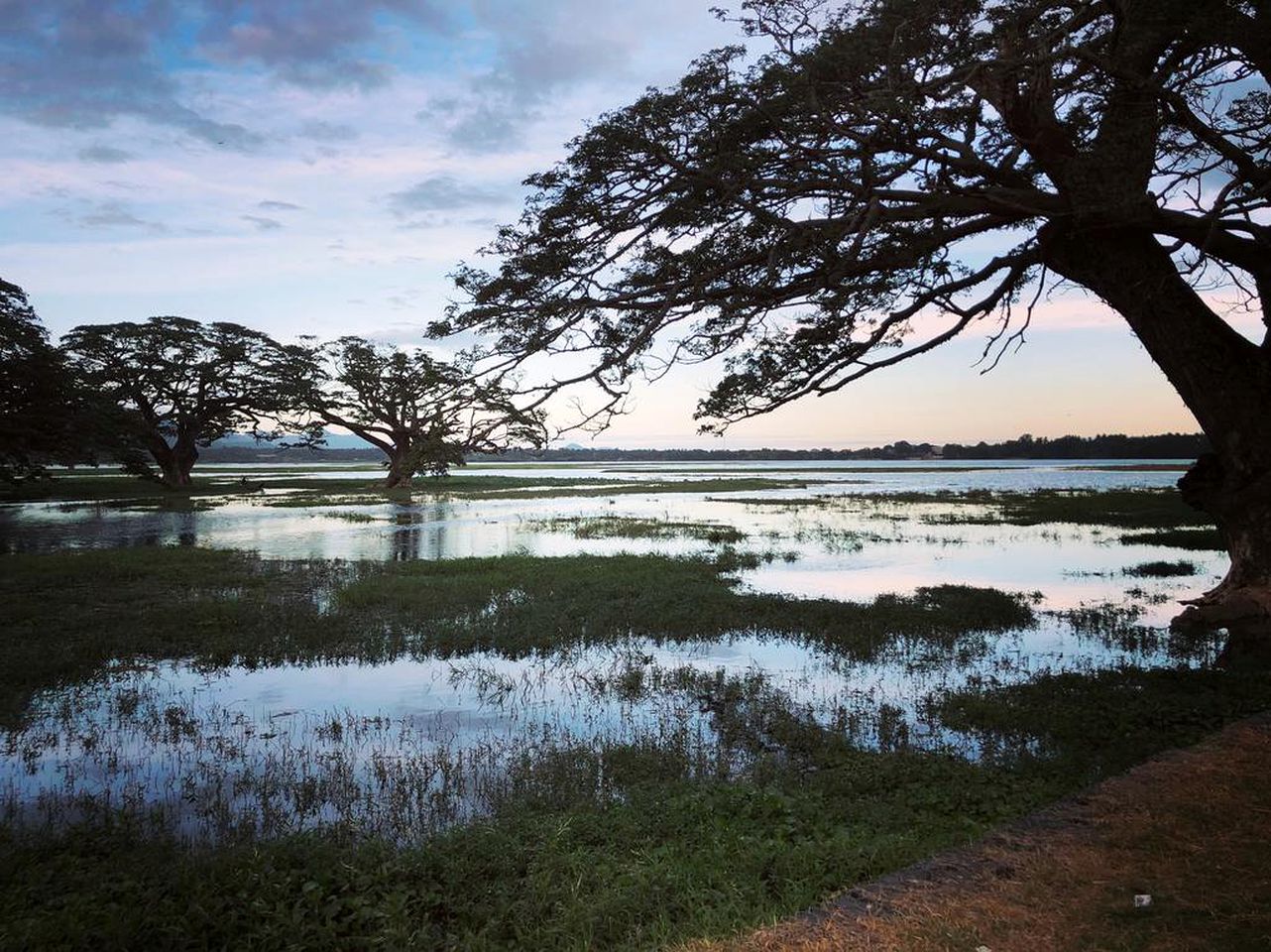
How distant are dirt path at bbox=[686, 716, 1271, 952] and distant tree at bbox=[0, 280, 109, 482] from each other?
32.8 metres

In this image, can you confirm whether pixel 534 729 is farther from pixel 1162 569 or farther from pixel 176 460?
pixel 176 460

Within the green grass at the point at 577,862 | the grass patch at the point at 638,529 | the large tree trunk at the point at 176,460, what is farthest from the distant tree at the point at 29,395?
the green grass at the point at 577,862

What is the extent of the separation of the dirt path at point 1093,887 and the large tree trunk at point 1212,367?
7148mm

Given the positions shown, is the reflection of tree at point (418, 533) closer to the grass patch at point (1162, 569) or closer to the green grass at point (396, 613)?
the green grass at point (396, 613)

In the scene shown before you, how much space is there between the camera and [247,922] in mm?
4633

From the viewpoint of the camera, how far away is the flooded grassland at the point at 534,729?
4.86m

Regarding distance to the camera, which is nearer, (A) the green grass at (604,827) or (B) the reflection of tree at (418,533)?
(A) the green grass at (604,827)

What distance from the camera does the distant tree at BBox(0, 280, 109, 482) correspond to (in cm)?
2777

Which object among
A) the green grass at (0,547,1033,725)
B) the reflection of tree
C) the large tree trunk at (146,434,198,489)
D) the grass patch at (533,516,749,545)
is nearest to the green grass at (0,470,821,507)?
the large tree trunk at (146,434,198,489)

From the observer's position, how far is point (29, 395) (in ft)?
92.6

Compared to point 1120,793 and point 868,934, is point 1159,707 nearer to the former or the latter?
point 1120,793

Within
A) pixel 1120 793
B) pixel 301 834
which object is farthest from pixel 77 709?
pixel 1120 793

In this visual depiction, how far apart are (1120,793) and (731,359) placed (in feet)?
26.5

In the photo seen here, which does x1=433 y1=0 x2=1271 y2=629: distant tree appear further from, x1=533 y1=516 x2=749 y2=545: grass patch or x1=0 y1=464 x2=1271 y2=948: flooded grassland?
x1=533 y1=516 x2=749 y2=545: grass patch
